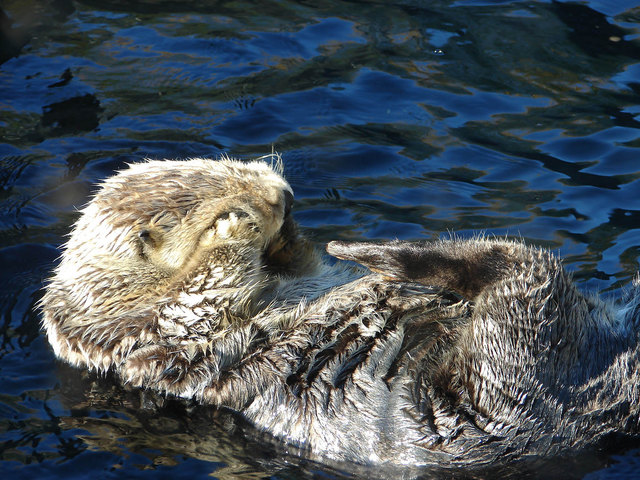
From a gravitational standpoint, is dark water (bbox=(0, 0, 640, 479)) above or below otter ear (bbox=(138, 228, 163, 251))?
below

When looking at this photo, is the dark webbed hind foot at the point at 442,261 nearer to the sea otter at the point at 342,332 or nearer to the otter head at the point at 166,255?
the sea otter at the point at 342,332

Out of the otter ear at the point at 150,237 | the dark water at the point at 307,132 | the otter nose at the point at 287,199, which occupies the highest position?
the otter nose at the point at 287,199

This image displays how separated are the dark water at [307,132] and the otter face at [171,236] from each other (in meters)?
0.61

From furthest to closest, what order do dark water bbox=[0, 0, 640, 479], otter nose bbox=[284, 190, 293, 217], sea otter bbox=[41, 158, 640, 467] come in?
otter nose bbox=[284, 190, 293, 217] → dark water bbox=[0, 0, 640, 479] → sea otter bbox=[41, 158, 640, 467]

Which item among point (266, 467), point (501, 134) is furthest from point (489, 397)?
point (501, 134)

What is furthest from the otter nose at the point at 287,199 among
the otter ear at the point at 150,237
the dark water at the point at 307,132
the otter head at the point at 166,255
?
the dark water at the point at 307,132

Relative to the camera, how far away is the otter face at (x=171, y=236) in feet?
12.7

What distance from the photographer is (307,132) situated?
680cm

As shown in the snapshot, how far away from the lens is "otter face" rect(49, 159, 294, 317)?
3.88 meters

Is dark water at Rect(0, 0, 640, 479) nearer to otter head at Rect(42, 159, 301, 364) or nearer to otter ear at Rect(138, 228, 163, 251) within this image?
otter head at Rect(42, 159, 301, 364)

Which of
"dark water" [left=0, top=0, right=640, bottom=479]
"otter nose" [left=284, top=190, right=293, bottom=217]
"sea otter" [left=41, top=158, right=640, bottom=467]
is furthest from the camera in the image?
"otter nose" [left=284, top=190, right=293, bottom=217]

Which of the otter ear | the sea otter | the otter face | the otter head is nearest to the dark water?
the sea otter

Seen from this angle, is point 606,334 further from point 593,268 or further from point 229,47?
point 229,47

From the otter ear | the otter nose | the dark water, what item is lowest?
the dark water
